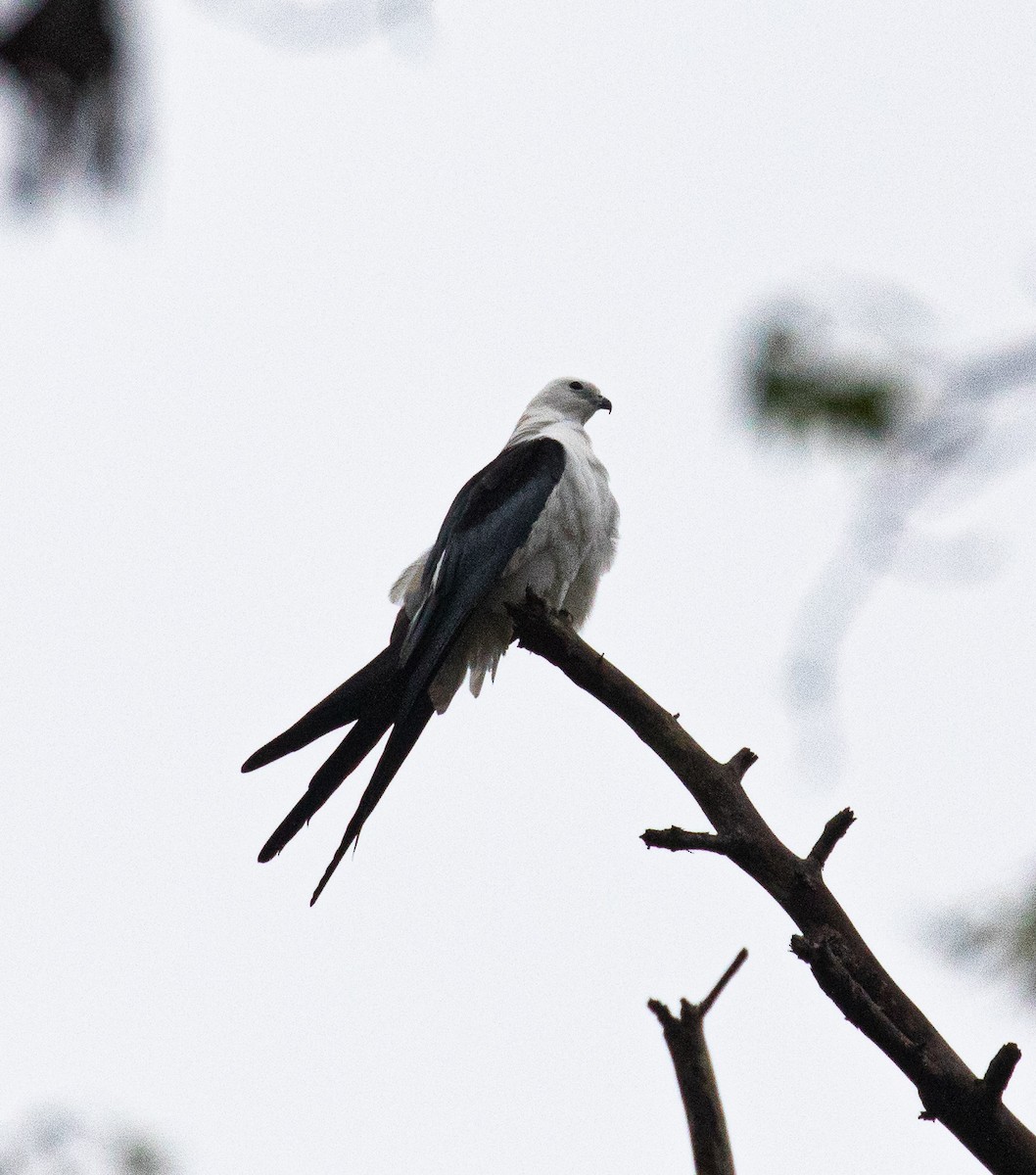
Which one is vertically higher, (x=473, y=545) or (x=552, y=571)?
(x=552, y=571)

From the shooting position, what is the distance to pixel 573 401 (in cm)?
730

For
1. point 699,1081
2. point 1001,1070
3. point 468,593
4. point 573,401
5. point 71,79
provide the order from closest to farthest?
1. point 71,79
2. point 1001,1070
3. point 699,1081
4. point 468,593
5. point 573,401

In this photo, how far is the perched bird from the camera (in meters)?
5.02

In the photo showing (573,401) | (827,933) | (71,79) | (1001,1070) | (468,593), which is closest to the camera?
(71,79)

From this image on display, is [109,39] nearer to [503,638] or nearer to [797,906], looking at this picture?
[797,906]

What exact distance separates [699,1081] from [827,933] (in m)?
0.41

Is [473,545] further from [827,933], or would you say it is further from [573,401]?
[827,933]

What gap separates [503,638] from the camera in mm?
5707

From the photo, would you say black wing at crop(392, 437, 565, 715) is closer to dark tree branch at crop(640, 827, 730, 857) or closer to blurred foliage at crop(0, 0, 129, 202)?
dark tree branch at crop(640, 827, 730, 857)

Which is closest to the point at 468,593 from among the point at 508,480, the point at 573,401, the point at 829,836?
the point at 508,480

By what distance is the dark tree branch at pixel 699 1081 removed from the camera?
3.12m

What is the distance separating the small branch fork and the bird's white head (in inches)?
136

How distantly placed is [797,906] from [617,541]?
2826 mm

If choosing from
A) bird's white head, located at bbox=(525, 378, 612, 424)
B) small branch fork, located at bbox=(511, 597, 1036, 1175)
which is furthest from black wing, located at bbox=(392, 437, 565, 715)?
bird's white head, located at bbox=(525, 378, 612, 424)
